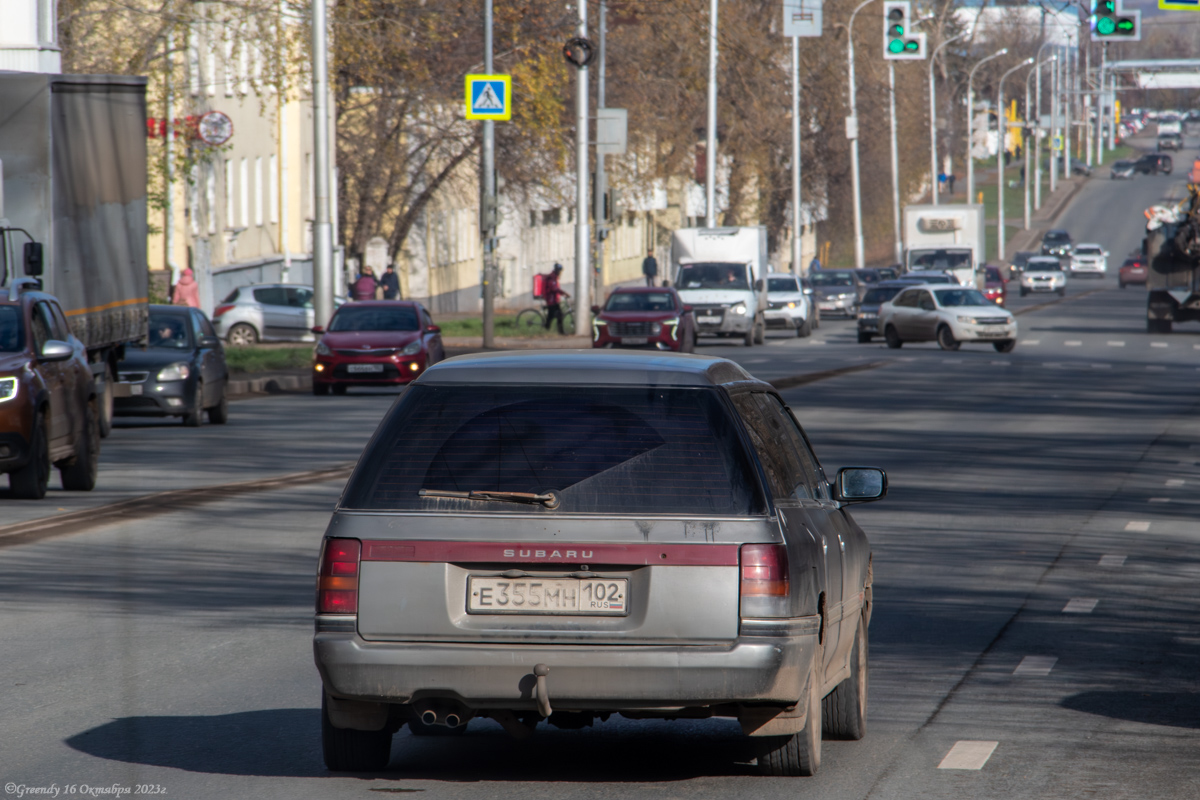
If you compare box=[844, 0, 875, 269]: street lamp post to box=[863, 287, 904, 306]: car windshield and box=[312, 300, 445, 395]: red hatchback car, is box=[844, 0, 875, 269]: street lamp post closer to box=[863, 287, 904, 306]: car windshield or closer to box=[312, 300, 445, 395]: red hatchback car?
box=[863, 287, 904, 306]: car windshield

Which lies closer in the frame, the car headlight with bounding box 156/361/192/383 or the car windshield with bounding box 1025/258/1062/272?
the car headlight with bounding box 156/361/192/383

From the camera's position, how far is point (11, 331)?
15.3 meters

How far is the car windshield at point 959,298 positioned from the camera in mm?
42656

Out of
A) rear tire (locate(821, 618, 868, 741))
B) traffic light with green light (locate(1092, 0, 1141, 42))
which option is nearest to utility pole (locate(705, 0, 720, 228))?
traffic light with green light (locate(1092, 0, 1141, 42))

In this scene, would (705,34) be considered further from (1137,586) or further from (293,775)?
(293,775)

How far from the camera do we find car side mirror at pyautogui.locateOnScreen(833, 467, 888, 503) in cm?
682

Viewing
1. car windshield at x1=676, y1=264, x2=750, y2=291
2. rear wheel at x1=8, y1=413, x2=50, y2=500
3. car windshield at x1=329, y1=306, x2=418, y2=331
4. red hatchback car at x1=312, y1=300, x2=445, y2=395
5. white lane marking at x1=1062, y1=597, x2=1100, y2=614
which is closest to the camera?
white lane marking at x1=1062, y1=597, x2=1100, y2=614

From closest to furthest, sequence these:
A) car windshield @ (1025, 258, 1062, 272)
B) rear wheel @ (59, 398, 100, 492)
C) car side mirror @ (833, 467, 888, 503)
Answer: car side mirror @ (833, 467, 888, 503) < rear wheel @ (59, 398, 100, 492) < car windshield @ (1025, 258, 1062, 272)

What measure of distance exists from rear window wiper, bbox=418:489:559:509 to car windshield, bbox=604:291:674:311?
3429 cm

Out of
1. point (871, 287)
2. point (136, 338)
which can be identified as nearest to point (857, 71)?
point (871, 287)

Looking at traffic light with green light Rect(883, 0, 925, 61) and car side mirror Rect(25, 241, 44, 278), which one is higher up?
traffic light with green light Rect(883, 0, 925, 61)

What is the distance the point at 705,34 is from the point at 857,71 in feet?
85.7

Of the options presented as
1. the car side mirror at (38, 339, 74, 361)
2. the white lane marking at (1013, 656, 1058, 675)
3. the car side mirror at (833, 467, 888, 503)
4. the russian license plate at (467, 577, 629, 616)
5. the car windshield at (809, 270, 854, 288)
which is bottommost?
the white lane marking at (1013, 656, 1058, 675)

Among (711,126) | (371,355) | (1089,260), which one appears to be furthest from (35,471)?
(1089,260)
